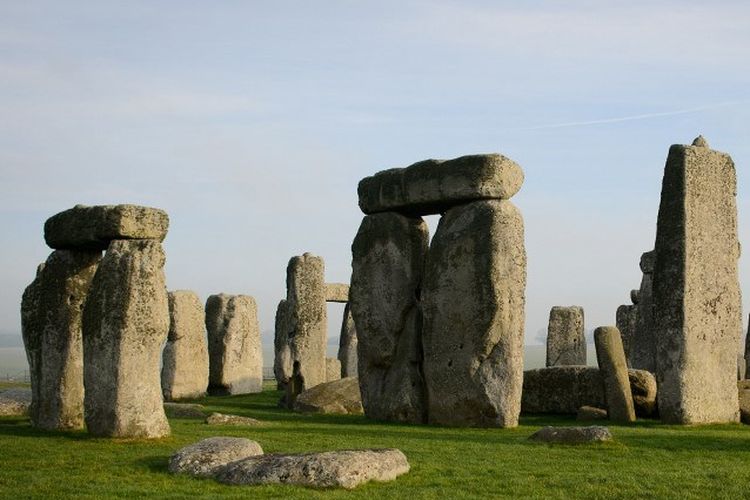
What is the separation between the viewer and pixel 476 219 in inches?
747

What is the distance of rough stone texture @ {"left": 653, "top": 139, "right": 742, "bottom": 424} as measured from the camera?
737 inches

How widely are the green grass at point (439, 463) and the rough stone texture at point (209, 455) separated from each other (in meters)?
0.21

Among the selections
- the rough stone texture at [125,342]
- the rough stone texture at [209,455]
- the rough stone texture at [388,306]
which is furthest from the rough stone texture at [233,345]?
the rough stone texture at [209,455]

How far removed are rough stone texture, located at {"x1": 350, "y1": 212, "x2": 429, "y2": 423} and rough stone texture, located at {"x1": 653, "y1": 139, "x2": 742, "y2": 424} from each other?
4.04 meters

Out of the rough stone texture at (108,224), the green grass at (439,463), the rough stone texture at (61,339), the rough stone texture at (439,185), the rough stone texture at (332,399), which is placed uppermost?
the rough stone texture at (439,185)

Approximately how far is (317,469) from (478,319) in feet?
23.8

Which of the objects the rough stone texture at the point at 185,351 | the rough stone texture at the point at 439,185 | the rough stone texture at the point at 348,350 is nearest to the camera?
the rough stone texture at the point at 439,185

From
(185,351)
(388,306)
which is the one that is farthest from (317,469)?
(185,351)

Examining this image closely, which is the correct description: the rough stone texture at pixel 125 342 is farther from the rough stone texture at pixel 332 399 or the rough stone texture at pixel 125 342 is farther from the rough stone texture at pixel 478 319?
the rough stone texture at pixel 332 399

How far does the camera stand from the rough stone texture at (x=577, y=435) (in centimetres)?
1494

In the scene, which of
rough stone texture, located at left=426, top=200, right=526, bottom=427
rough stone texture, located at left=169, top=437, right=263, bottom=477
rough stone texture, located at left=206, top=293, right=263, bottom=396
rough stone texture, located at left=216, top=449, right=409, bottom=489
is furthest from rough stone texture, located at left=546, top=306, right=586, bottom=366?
rough stone texture, located at left=216, top=449, right=409, bottom=489

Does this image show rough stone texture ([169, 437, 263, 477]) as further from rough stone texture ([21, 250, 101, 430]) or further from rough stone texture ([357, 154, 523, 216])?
rough stone texture ([357, 154, 523, 216])

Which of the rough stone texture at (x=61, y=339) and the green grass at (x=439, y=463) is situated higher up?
the rough stone texture at (x=61, y=339)

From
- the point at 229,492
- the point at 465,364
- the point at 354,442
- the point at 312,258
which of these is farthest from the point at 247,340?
the point at 229,492
